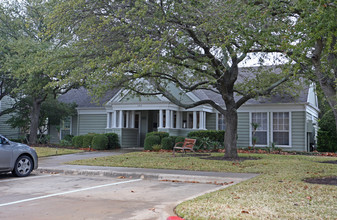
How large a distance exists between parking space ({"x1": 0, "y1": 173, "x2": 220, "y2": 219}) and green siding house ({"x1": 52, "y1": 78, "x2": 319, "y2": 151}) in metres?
9.05

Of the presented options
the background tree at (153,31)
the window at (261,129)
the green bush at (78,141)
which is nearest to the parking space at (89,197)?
the background tree at (153,31)

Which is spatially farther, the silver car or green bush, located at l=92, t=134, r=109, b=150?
green bush, located at l=92, t=134, r=109, b=150

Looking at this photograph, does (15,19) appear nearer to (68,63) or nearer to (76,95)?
(76,95)

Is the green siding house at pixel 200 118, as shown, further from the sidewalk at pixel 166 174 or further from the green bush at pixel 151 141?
the sidewalk at pixel 166 174

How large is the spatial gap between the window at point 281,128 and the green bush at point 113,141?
10110mm

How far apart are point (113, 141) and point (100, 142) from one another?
1469 millimetres

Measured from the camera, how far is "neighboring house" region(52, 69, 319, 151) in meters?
20.5

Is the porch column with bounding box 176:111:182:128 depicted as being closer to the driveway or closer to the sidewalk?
the sidewalk

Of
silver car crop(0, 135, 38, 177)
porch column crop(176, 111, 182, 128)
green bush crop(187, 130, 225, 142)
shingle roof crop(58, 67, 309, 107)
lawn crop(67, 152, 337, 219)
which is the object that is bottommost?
lawn crop(67, 152, 337, 219)

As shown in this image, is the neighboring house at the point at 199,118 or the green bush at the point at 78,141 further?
the green bush at the point at 78,141

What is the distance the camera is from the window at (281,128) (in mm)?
20844

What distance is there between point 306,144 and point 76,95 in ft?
59.5

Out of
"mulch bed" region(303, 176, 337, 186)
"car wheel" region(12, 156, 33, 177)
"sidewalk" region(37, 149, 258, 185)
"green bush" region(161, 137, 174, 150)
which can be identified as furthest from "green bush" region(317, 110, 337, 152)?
"car wheel" region(12, 156, 33, 177)

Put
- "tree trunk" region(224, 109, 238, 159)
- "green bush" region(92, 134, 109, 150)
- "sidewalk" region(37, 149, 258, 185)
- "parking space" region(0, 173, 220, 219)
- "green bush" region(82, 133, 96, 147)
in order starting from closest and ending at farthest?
"parking space" region(0, 173, 220, 219) < "sidewalk" region(37, 149, 258, 185) < "tree trunk" region(224, 109, 238, 159) < "green bush" region(92, 134, 109, 150) < "green bush" region(82, 133, 96, 147)
